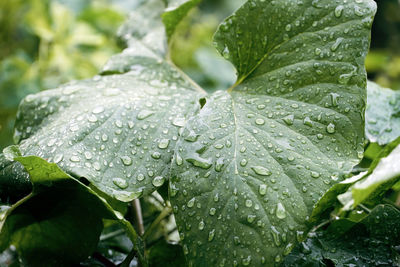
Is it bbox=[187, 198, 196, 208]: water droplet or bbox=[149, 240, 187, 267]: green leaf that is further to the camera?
bbox=[149, 240, 187, 267]: green leaf

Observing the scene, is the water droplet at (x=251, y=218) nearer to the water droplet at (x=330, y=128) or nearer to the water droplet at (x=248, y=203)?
the water droplet at (x=248, y=203)

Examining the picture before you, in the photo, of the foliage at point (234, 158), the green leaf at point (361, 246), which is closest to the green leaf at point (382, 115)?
the foliage at point (234, 158)

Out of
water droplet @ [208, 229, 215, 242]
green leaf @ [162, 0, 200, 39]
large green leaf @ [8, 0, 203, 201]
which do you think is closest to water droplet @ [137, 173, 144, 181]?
A: large green leaf @ [8, 0, 203, 201]

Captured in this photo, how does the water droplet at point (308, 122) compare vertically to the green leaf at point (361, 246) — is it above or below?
above

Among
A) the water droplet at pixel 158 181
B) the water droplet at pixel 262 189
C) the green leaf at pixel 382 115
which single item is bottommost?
the green leaf at pixel 382 115

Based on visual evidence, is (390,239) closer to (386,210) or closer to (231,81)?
(386,210)

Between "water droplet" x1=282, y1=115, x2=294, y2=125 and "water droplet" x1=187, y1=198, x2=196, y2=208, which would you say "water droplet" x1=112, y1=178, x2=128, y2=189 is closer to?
"water droplet" x1=187, y1=198, x2=196, y2=208
